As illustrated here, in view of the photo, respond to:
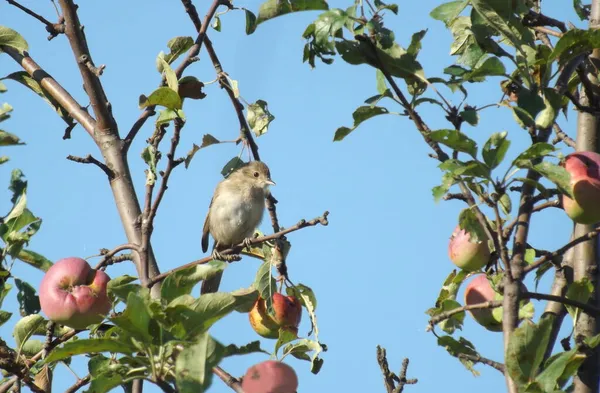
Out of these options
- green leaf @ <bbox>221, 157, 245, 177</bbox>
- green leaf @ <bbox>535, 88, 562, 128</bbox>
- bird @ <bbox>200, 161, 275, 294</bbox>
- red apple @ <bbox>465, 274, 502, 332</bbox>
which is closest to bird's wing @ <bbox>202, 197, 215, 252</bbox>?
bird @ <bbox>200, 161, 275, 294</bbox>

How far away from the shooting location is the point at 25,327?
378 cm

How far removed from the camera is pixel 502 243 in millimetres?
2488

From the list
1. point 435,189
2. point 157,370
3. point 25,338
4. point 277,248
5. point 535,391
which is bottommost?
point 535,391

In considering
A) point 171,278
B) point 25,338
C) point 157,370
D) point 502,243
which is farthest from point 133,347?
point 25,338

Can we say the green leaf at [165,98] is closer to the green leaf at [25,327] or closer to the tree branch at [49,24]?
the tree branch at [49,24]

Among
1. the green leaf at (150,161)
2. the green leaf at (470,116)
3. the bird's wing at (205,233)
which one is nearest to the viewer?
the green leaf at (470,116)

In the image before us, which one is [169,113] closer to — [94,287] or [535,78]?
[94,287]

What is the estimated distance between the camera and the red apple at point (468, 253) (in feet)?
10.9

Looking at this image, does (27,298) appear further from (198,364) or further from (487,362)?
(487,362)

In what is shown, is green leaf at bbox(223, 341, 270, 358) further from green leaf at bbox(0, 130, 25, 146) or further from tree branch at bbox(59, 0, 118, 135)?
green leaf at bbox(0, 130, 25, 146)

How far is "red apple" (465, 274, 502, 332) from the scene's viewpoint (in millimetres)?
3453

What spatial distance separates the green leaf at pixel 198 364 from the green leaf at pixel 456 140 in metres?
0.87

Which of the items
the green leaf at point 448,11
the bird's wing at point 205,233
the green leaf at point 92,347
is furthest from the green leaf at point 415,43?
the bird's wing at point 205,233

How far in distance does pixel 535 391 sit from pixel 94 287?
1.93 meters
